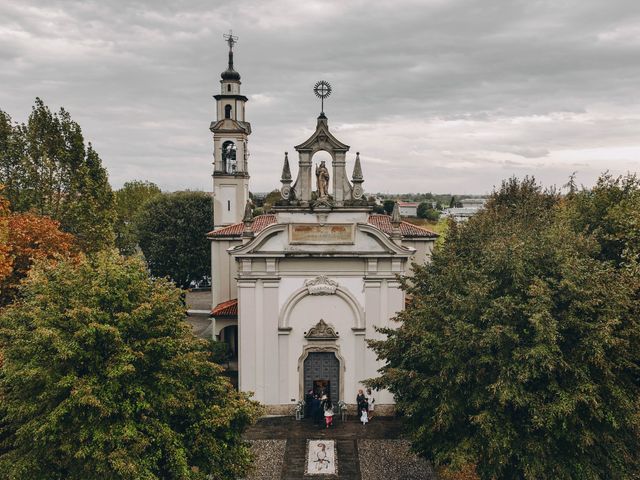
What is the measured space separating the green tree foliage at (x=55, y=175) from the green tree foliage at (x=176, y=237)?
14.1m

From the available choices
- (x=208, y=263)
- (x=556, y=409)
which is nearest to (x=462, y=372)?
(x=556, y=409)

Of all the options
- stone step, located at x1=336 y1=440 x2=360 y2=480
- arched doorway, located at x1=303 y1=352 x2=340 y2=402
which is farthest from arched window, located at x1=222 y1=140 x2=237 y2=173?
stone step, located at x1=336 y1=440 x2=360 y2=480

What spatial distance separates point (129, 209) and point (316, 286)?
36566 mm

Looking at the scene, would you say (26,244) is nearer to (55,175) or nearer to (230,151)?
(55,175)

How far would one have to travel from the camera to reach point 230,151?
3075 cm

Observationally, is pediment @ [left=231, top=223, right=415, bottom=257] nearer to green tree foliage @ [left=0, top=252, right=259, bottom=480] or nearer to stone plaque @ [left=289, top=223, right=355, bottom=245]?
stone plaque @ [left=289, top=223, right=355, bottom=245]

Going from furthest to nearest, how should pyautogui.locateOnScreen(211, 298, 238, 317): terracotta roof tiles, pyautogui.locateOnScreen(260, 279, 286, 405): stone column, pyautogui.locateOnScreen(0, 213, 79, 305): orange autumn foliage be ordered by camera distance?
pyautogui.locateOnScreen(211, 298, 238, 317): terracotta roof tiles < pyautogui.locateOnScreen(260, 279, 286, 405): stone column < pyautogui.locateOnScreen(0, 213, 79, 305): orange autumn foliage

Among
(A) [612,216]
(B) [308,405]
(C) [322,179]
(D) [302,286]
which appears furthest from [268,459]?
(A) [612,216]

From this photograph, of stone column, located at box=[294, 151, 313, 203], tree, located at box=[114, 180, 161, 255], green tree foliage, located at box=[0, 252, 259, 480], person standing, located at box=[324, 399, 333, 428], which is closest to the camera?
green tree foliage, located at box=[0, 252, 259, 480]

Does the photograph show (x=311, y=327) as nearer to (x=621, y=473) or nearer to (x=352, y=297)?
(x=352, y=297)

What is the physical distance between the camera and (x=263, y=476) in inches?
662

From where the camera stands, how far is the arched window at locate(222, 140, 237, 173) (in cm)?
3038

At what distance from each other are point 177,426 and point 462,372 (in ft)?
24.7

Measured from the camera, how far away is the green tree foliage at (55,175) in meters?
24.8
